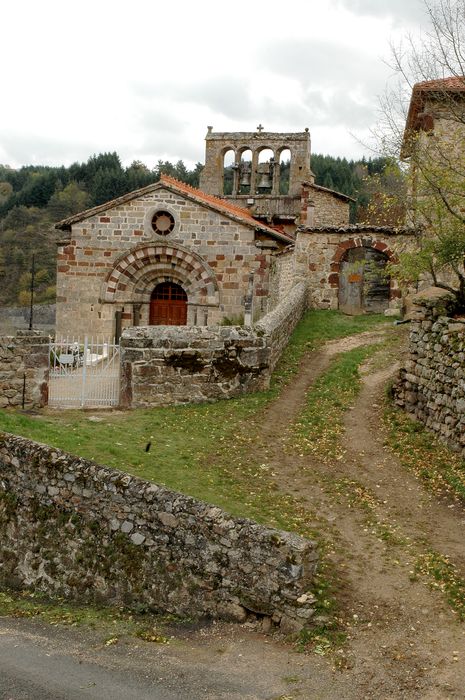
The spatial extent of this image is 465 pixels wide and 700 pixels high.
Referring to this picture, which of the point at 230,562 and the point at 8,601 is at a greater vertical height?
the point at 230,562

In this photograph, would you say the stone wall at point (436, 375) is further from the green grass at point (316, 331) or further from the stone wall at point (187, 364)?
the green grass at point (316, 331)

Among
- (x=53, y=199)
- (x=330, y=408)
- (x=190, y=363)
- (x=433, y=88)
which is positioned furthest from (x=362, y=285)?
(x=53, y=199)

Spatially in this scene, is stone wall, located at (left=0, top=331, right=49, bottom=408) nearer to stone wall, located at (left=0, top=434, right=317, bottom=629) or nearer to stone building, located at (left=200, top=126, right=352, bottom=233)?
stone wall, located at (left=0, top=434, right=317, bottom=629)

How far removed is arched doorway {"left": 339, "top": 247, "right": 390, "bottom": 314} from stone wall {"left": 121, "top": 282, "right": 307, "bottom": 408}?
27.6 ft

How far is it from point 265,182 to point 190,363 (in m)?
17.8

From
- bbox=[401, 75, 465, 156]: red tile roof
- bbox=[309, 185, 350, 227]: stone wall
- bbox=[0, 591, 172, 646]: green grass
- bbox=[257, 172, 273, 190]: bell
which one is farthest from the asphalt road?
bbox=[257, 172, 273, 190]: bell

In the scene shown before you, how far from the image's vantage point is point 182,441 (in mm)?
10031

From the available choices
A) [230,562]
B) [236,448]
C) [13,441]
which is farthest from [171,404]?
[230,562]

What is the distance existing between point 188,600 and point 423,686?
2303 mm

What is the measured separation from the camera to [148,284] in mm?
21672

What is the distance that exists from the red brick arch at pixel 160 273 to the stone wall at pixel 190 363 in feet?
27.3

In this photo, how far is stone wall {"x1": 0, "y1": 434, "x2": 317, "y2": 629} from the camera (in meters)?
5.80

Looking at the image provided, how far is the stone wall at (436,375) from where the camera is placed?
9619 millimetres

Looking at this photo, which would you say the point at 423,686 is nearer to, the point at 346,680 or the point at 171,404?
the point at 346,680
